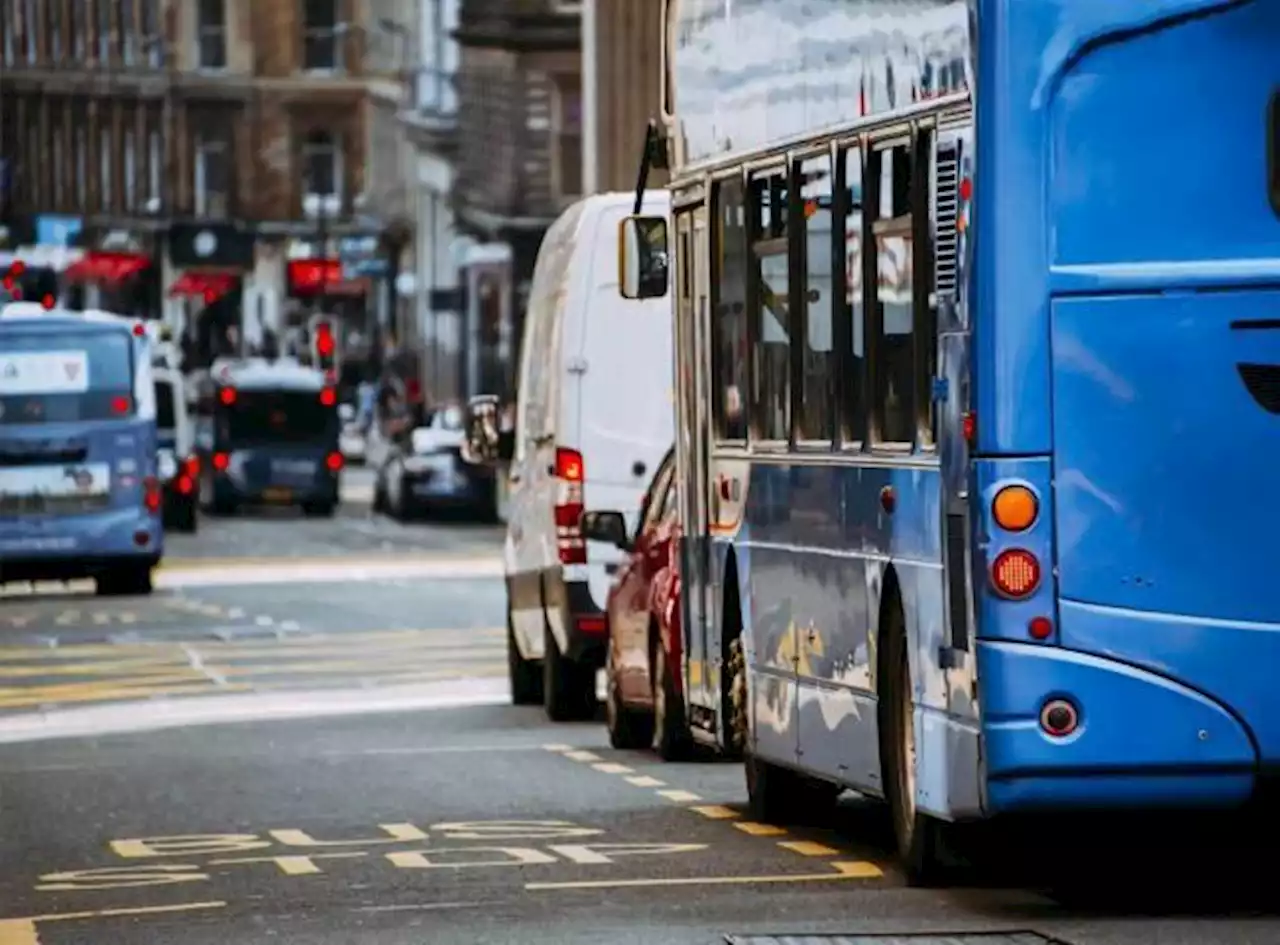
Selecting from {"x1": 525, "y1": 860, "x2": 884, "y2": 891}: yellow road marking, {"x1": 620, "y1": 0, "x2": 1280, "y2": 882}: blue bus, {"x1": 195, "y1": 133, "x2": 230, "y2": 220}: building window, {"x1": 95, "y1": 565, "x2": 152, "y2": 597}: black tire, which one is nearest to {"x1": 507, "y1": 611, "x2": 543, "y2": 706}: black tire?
{"x1": 525, "y1": 860, "x2": 884, "y2": 891}: yellow road marking

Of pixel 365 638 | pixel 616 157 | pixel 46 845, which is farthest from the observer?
pixel 616 157

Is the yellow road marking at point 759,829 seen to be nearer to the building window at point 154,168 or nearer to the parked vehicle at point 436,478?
the parked vehicle at point 436,478

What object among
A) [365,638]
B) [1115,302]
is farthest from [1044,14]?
[365,638]

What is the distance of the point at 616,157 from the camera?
6725 cm

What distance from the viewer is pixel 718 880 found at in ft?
49.8

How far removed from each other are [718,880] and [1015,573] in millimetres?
2406

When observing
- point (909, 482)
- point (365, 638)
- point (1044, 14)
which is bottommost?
point (365, 638)

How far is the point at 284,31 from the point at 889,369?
110 meters

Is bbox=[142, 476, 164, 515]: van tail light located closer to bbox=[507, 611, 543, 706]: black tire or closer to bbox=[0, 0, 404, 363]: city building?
bbox=[507, 611, 543, 706]: black tire

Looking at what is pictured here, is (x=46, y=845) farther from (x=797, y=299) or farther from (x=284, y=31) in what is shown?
(x=284, y=31)

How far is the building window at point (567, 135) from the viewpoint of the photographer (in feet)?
258

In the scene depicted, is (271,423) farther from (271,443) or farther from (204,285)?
(204,285)

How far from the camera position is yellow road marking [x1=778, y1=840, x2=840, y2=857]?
53.0ft

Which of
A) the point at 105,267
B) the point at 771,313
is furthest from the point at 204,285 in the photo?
the point at 771,313
